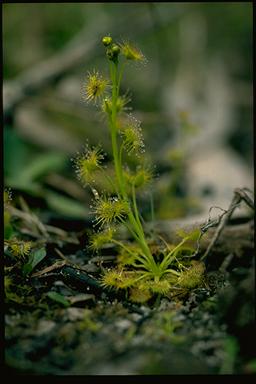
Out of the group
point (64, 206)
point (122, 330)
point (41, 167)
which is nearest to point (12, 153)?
point (41, 167)

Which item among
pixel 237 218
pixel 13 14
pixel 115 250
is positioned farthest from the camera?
pixel 13 14

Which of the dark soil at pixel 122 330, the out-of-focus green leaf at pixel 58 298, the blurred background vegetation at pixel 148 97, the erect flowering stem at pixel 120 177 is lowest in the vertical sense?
the dark soil at pixel 122 330

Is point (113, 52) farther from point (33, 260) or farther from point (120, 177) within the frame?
point (33, 260)

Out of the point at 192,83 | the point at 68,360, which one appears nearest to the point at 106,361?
the point at 68,360

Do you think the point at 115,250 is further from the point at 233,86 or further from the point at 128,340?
the point at 233,86

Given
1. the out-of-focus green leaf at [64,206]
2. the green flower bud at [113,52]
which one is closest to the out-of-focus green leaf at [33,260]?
the green flower bud at [113,52]

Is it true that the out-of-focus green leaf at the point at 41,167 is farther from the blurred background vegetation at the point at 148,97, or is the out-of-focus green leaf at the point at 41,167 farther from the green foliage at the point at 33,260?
the green foliage at the point at 33,260
